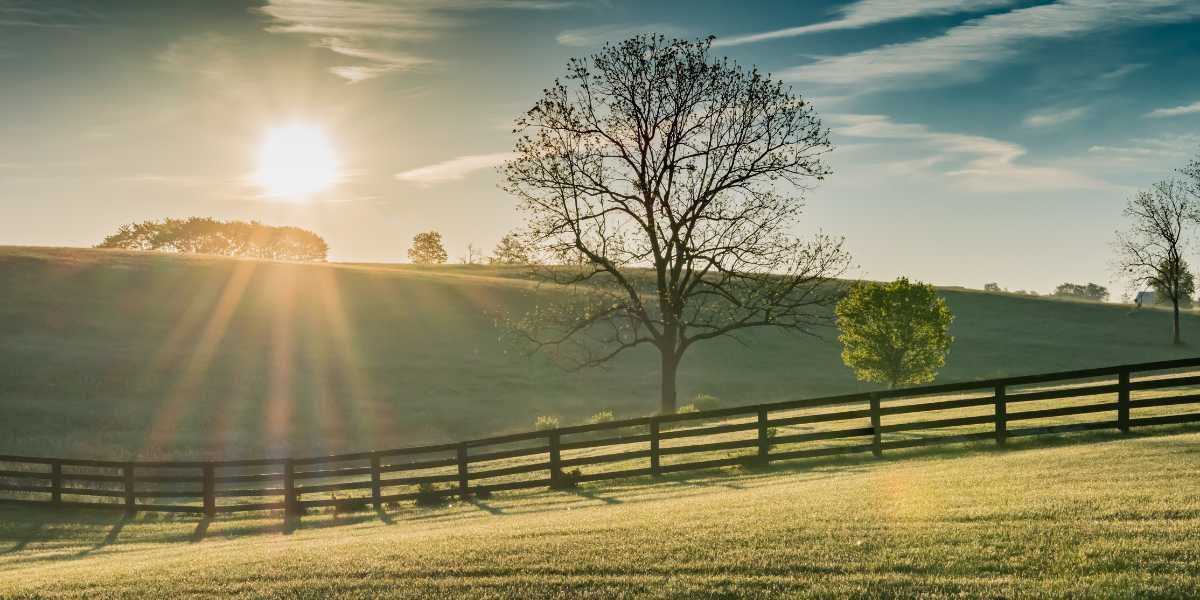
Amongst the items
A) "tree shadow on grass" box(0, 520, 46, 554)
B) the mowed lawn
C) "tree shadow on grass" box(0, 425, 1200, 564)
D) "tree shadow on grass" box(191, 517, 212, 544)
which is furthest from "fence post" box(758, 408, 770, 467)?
"tree shadow on grass" box(0, 520, 46, 554)

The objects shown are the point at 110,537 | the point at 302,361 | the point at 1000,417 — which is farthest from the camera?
the point at 302,361

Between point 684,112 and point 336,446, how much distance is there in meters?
20.5

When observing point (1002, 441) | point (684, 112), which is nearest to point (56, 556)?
point (1002, 441)

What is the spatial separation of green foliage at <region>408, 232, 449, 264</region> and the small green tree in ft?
391

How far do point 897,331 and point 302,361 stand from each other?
107 feet

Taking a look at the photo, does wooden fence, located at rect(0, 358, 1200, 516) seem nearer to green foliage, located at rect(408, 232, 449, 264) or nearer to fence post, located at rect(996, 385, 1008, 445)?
fence post, located at rect(996, 385, 1008, 445)

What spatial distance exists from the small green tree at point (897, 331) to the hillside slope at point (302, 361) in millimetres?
8747

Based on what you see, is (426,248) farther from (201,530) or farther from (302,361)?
(201,530)

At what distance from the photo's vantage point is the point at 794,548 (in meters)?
11.0

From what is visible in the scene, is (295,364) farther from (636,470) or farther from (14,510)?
(636,470)

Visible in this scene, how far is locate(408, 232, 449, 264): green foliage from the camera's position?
510 feet

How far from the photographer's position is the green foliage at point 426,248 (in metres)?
155

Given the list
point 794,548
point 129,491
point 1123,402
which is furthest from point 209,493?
point 1123,402

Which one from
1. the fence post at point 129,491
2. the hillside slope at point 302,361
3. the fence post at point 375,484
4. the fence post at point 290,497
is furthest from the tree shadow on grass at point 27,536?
the hillside slope at point 302,361
